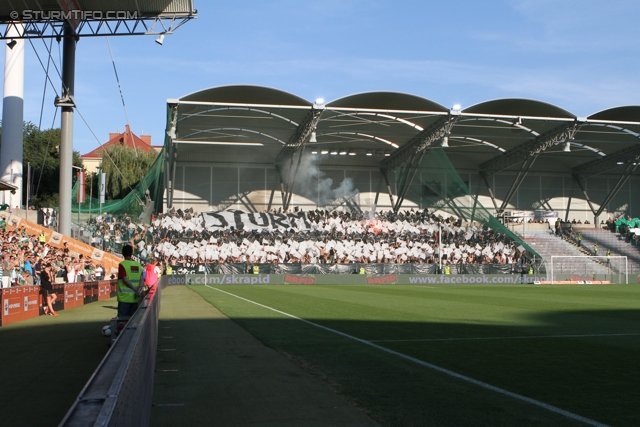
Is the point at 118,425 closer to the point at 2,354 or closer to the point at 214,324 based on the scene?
the point at 2,354

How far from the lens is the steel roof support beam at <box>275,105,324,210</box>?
4544 centimetres

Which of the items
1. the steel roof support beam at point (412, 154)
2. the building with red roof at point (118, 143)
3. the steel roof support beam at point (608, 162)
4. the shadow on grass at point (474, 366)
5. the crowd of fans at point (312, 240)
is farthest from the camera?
the building with red roof at point (118, 143)

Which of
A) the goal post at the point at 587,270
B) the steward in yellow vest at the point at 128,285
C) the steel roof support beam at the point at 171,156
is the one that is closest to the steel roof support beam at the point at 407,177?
the goal post at the point at 587,270

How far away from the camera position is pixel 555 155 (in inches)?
2371

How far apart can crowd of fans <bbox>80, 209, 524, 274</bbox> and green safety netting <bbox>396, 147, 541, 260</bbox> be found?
239cm

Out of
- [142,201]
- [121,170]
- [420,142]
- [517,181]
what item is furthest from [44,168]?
[517,181]

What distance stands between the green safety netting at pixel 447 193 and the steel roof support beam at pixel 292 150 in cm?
1034

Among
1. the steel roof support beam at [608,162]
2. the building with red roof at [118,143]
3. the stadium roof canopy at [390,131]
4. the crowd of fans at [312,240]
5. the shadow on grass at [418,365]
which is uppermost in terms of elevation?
the building with red roof at [118,143]

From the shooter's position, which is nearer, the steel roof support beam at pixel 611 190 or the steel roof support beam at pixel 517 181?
the steel roof support beam at pixel 517 181

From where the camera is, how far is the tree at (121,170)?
68.9 metres

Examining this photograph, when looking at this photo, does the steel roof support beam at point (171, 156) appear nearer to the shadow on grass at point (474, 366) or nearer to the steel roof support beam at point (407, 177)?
the steel roof support beam at point (407, 177)

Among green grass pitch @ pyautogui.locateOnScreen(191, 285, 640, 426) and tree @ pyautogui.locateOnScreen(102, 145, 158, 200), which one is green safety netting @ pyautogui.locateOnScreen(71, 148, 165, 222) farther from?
green grass pitch @ pyautogui.locateOnScreen(191, 285, 640, 426)

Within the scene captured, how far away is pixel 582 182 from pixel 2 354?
2468 inches

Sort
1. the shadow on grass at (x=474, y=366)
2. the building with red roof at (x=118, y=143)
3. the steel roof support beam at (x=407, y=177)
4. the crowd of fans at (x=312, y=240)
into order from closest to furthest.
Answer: the shadow on grass at (x=474, y=366) → the crowd of fans at (x=312, y=240) → the steel roof support beam at (x=407, y=177) → the building with red roof at (x=118, y=143)
